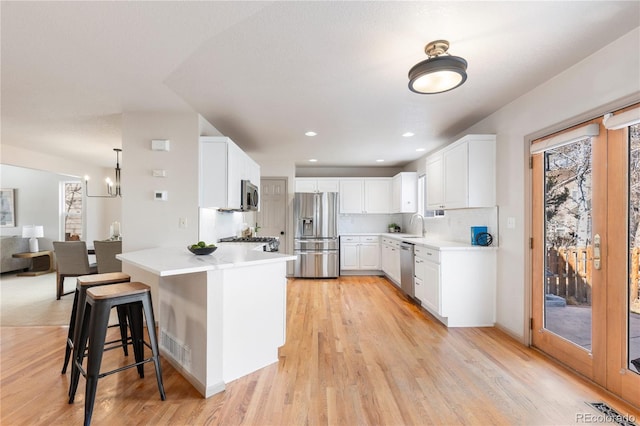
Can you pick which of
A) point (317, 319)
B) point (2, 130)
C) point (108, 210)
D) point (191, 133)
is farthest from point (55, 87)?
point (108, 210)

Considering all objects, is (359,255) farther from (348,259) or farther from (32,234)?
(32,234)

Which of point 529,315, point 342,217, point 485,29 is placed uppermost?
point 485,29

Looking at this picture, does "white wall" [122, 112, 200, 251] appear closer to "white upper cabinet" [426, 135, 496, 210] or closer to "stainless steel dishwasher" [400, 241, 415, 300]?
"stainless steel dishwasher" [400, 241, 415, 300]

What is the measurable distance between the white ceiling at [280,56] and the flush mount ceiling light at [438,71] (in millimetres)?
77

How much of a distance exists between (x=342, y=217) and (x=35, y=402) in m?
5.41

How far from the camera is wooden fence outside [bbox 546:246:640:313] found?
2225 millimetres

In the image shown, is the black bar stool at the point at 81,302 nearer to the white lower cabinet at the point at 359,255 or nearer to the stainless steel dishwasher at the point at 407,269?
the stainless steel dishwasher at the point at 407,269

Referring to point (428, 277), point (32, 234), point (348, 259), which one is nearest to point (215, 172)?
point (428, 277)

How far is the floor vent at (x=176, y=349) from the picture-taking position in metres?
2.15

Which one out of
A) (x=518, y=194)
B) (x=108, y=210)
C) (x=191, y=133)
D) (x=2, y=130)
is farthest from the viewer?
(x=108, y=210)

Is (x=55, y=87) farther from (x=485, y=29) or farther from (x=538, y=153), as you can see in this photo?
(x=538, y=153)

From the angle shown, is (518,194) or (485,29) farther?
(518,194)

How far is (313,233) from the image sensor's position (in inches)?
229

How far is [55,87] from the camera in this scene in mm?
2631
